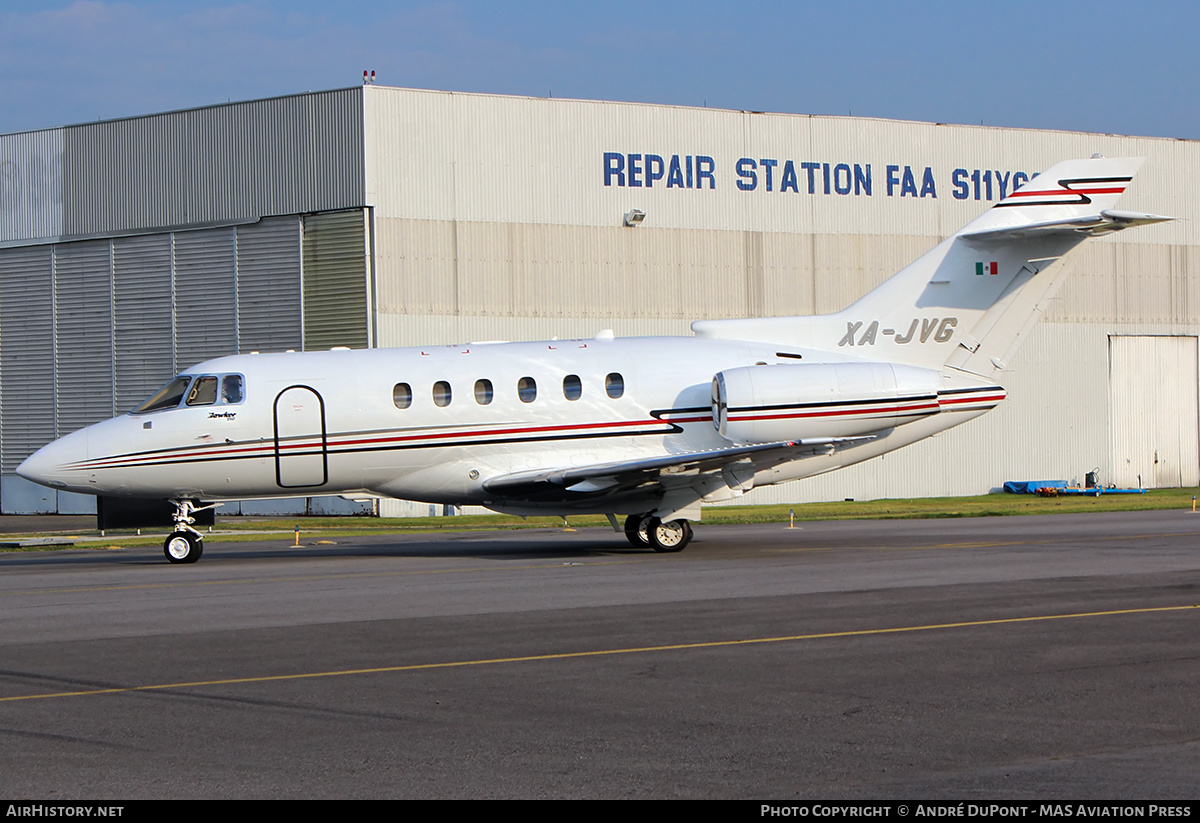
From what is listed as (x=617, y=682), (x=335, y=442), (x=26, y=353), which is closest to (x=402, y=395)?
(x=335, y=442)

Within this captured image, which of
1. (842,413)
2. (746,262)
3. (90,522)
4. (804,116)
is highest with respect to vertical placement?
(804,116)

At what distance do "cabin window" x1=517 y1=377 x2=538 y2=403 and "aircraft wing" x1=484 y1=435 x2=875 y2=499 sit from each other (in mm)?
1237

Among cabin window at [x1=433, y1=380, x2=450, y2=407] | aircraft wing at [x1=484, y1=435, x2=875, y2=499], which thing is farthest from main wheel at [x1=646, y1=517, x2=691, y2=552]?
cabin window at [x1=433, y1=380, x2=450, y2=407]

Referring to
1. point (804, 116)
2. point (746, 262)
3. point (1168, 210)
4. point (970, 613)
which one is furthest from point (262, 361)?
point (1168, 210)

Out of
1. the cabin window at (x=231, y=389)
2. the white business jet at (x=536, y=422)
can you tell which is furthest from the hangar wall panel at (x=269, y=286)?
the cabin window at (x=231, y=389)

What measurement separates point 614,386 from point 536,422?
1.48 m

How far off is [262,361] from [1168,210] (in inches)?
1580

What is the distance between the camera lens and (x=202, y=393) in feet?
72.1

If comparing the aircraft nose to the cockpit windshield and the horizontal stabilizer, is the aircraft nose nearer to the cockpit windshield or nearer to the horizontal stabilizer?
the cockpit windshield

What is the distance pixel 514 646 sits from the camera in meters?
12.2

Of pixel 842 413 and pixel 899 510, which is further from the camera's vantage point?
pixel 899 510

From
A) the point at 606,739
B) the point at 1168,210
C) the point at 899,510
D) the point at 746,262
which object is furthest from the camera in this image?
the point at 1168,210

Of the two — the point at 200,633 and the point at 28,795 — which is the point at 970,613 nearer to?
the point at 200,633

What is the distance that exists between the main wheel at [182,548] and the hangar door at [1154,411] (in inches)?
1429
